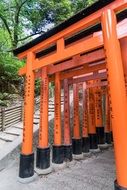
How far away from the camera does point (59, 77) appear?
703 centimetres

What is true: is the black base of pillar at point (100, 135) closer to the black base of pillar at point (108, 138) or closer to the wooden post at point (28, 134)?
the black base of pillar at point (108, 138)

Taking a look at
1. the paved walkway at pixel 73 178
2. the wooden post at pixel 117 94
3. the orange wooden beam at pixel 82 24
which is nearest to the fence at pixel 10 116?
the paved walkway at pixel 73 178

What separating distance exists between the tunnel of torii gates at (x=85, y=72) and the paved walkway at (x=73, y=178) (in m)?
0.33

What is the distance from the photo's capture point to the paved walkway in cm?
544

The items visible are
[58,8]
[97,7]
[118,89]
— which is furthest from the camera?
[58,8]

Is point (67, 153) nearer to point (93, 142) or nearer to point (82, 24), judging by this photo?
point (93, 142)

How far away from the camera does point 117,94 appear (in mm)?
3402

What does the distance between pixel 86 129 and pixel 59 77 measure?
273 cm

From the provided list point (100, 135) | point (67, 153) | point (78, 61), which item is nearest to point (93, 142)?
point (100, 135)

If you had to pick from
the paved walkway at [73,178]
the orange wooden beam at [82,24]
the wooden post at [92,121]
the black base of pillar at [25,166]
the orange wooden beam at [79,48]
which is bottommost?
the paved walkway at [73,178]

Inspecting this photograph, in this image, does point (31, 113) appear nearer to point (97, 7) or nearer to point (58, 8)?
point (97, 7)

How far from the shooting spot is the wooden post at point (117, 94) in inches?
129

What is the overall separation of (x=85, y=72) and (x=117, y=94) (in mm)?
2835

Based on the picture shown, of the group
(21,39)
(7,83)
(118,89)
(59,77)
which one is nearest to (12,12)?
(21,39)
